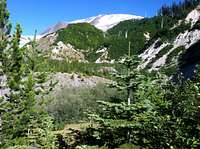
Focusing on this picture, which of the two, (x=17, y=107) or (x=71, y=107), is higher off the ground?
(x=17, y=107)

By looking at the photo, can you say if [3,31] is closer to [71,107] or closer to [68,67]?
[71,107]

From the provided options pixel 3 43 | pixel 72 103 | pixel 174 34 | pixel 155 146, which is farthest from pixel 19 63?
pixel 174 34

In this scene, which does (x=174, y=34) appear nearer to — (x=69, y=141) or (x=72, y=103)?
(x=72, y=103)

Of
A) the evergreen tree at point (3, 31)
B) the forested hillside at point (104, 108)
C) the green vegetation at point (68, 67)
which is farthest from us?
the green vegetation at point (68, 67)

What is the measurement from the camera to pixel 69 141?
3988 cm

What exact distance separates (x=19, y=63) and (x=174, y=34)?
431 ft

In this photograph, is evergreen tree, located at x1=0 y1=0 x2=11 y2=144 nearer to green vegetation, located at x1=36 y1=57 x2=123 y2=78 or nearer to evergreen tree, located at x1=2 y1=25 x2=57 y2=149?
evergreen tree, located at x1=2 y1=25 x2=57 y2=149

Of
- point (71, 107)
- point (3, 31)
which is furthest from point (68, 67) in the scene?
point (3, 31)

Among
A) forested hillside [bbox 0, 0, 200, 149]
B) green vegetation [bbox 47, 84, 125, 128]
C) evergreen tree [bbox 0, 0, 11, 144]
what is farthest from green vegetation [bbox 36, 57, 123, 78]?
evergreen tree [bbox 0, 0, 11, 144]

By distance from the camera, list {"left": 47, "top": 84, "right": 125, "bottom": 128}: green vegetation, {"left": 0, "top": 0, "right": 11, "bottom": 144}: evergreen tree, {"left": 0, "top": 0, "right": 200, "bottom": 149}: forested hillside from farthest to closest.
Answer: {"left": 47, "top": 84, "right": 125, "bottom": 128}: green vegetation, {"left": 0, "top": 0, "right": 11, "bottom": 144}: evergreen tree, {"left": 0, "top": 0, "right": 200, "bottom": 149}: forested hillside

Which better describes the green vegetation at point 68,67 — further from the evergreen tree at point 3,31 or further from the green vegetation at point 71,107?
the evergreen tree at point 3,31

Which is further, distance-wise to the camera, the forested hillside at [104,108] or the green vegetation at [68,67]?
the green vegetation at [68,67]

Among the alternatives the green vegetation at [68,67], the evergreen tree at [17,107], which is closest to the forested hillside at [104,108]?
the evergreen tree at [17,107]

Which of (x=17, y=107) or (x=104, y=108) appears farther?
(x=17, y=107)
